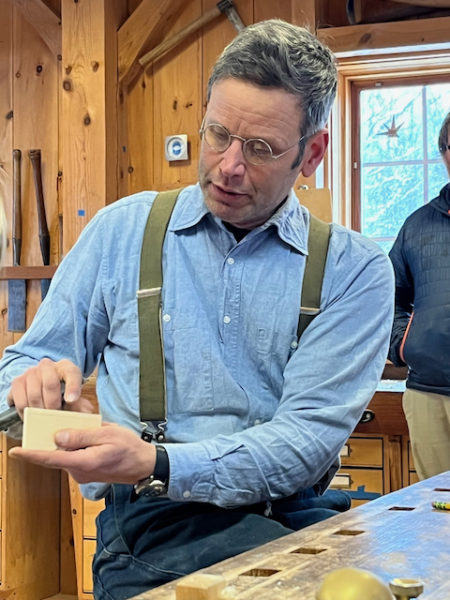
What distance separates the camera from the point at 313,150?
1.89 metres

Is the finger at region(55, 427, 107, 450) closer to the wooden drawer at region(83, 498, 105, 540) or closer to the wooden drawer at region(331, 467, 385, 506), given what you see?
the wooden drawer at region(331, 467, 385, 506)

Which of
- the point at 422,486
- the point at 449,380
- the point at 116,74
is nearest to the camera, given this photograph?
the point at 422,486

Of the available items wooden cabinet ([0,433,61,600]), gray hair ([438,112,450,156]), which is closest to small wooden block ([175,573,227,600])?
gray hair ([438,112,450,156])

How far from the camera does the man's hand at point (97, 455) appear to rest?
4.30 feet

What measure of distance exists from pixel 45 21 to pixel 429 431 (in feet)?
9.24

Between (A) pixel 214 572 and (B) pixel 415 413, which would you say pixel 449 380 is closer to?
(B) pixel 415 413

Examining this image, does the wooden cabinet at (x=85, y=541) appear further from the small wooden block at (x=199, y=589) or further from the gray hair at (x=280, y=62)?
the small wooden block at (x=199, y=589)

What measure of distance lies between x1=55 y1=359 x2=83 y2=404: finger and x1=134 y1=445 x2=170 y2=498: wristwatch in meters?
0.16

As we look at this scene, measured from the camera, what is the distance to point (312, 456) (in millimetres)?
1616

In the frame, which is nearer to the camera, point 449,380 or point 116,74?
point 449,380

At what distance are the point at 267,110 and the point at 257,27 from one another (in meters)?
0.17

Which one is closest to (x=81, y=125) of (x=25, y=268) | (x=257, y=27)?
(x=25, y=268)

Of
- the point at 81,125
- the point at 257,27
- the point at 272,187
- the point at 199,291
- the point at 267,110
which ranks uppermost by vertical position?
the point at 81,125

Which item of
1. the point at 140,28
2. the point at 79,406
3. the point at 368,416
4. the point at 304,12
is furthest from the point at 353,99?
the point at 79,406
